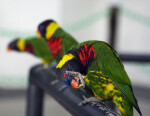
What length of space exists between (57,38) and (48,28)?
0.18ft

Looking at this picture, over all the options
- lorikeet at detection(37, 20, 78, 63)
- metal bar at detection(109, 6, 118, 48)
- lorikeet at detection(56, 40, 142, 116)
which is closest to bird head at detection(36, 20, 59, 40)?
lorikeet at detection(37, 20, 78, 63)

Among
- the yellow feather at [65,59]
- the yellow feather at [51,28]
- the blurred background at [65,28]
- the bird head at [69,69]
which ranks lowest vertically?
the blurred background at [65,28]

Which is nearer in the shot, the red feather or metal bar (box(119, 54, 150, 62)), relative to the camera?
the red feather

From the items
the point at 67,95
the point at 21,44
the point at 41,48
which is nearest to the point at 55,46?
the point at 67,95

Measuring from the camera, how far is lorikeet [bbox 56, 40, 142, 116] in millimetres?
608

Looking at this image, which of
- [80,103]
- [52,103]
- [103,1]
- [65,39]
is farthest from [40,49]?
[103,1]

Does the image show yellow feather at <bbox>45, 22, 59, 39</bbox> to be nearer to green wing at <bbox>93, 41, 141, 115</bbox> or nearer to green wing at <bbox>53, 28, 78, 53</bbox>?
green wing at <bbox>53, 28, 78, 53</bbox>

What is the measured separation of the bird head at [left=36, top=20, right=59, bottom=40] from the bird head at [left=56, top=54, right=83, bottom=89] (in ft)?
1.07

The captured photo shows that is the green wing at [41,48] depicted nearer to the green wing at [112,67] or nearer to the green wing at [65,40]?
the green wing at [65,40]

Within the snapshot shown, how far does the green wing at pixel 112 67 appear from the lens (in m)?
0.62

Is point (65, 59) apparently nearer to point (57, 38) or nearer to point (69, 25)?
point (57, 38)

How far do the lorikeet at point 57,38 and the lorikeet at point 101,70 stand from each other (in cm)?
23

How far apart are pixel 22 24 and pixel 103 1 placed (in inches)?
43.9

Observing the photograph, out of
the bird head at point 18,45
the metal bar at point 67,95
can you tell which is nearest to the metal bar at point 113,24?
the bird head at point 18,45
